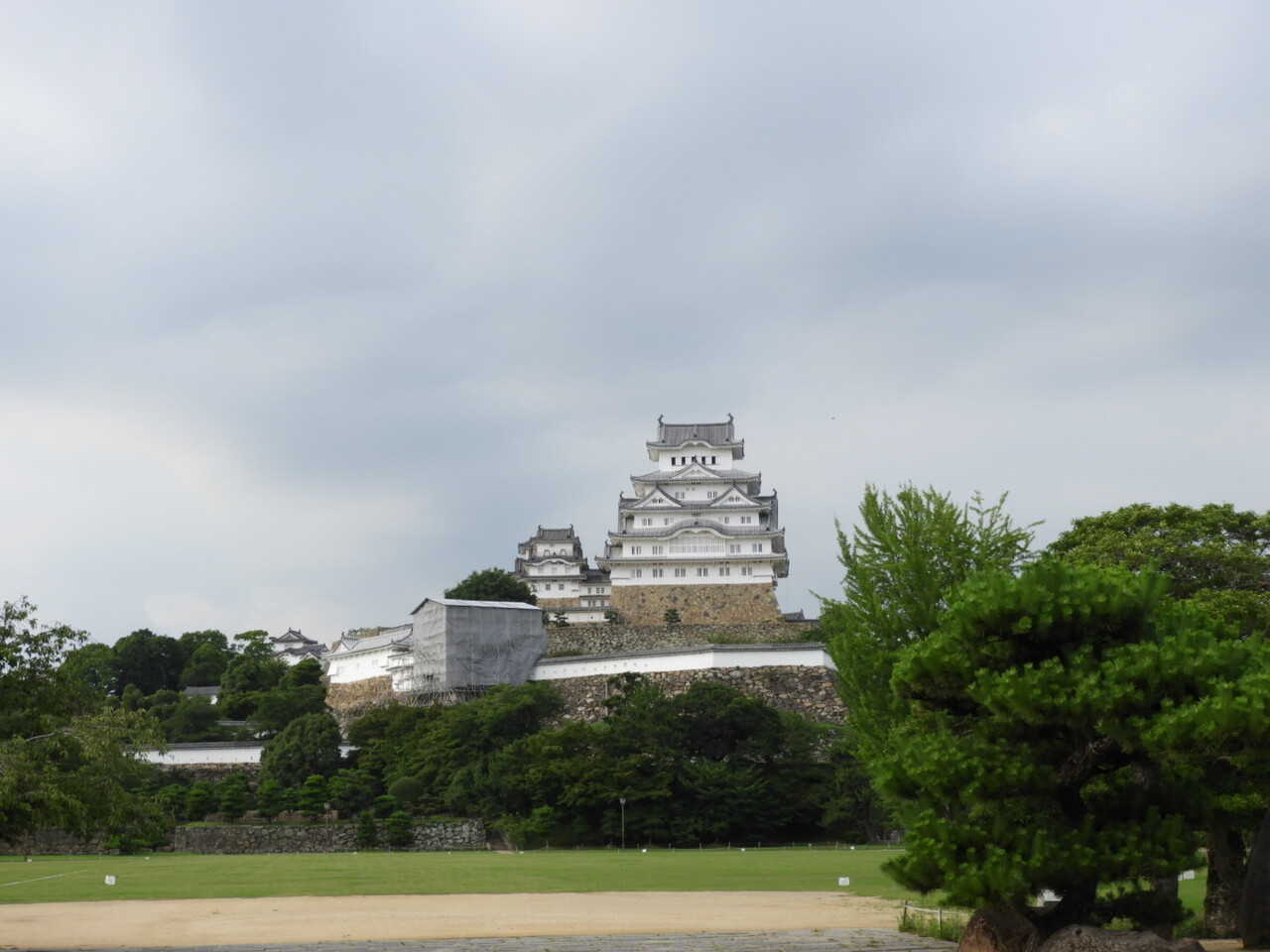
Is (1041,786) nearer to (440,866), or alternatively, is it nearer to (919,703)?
(919,703)

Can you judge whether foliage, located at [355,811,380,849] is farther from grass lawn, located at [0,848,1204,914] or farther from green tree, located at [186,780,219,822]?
green tree, located at [186,780,219,822]

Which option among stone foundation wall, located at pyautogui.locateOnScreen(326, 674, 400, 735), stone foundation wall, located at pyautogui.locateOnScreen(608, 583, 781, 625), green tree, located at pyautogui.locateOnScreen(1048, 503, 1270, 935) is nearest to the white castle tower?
stone foundation wall, located at pyautogui.locateOnScreen(608, 583, 781, 625)

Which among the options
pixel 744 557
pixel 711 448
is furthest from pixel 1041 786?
pixel 711 448

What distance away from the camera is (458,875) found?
21078 millimetres

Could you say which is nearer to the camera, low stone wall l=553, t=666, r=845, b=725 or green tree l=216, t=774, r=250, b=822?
green tree l=216, t=774, r=250, b=822

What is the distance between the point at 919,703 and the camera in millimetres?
11000

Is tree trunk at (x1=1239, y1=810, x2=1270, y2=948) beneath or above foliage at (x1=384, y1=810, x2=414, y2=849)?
above

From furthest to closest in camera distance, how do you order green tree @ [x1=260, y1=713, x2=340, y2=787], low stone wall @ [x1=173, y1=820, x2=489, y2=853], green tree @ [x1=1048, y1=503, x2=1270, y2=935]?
1. green tree @ [x1=260, y1=713, x2=340, y2=787]
2. low stone wall @ [x1=173, y1=820, x2=489, y2=853]
3. green tree @ [x1=1048, y1=503, x2=1270, y2=935]

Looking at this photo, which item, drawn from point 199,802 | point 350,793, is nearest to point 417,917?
point 350,793

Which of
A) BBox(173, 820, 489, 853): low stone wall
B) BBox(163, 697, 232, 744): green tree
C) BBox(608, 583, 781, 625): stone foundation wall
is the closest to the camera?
BBox(173, 820, 489, 853): low stone wall

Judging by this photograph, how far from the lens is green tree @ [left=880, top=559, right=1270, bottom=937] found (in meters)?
8.97

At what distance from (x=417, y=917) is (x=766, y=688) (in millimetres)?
27801

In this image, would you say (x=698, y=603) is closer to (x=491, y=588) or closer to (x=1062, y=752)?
(x=491, y=588)

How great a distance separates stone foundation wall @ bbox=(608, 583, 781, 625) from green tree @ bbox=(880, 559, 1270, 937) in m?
40.8
